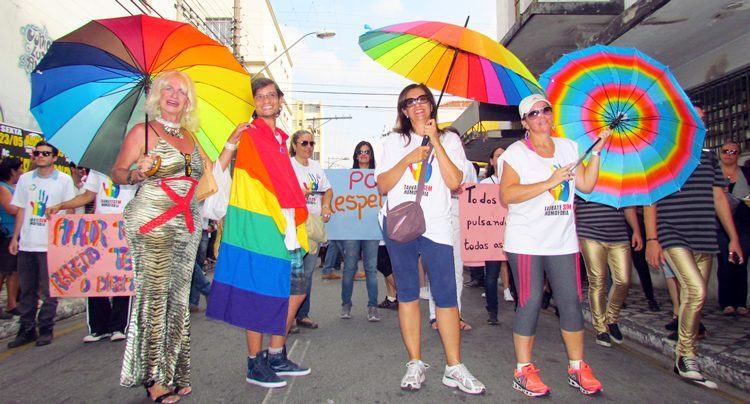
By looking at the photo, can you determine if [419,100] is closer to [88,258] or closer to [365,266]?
[365,266]

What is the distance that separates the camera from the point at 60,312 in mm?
6461

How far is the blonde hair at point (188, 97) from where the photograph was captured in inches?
122

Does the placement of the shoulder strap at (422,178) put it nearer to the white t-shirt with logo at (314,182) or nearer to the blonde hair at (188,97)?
the blonde hair at (188,97)

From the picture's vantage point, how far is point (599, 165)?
11.1ft

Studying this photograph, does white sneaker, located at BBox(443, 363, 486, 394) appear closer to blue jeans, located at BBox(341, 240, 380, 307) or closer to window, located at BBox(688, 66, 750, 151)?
blue jeans, located at BBox(341, 240, 380, 307)

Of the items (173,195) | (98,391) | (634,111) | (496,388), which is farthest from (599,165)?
(98,391)

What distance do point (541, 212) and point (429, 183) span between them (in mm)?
769

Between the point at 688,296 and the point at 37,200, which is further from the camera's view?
the point at 37,200

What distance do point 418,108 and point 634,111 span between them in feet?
4.62

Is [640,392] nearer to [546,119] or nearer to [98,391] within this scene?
[546,119]

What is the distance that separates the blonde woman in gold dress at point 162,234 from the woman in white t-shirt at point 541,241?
2.17 metres

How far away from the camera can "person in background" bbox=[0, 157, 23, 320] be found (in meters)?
6.13

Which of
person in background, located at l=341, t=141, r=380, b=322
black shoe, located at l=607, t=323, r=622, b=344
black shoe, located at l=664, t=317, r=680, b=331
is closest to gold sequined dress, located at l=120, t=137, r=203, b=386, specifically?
person in background, located at l=341, t=141, r=380, b=322

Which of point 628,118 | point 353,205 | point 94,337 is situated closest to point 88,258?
point 94,337
